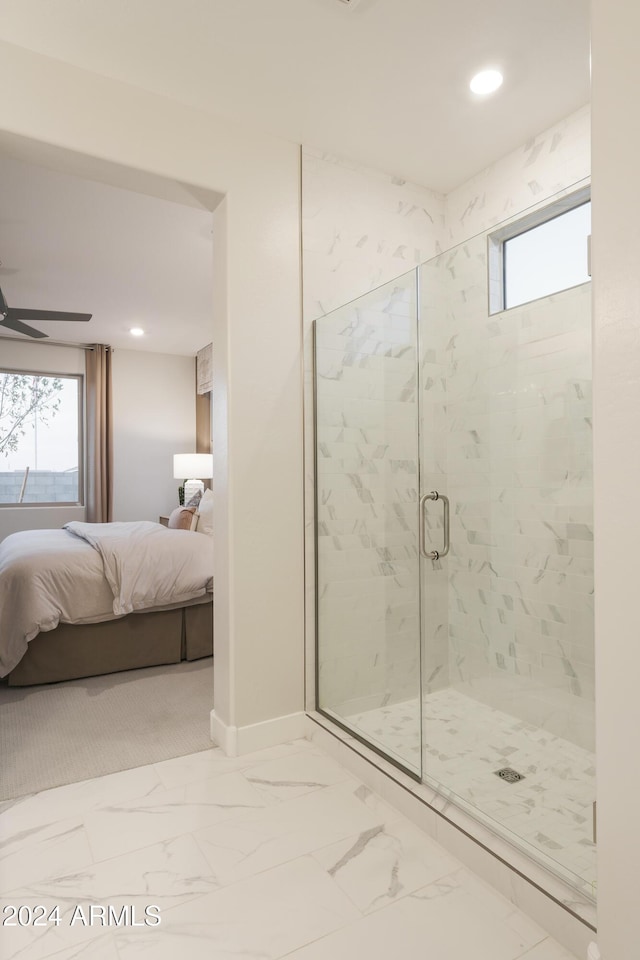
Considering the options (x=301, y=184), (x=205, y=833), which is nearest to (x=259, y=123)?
(x=301, y=184)

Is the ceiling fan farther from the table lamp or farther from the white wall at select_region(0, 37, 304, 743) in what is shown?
the table lamp

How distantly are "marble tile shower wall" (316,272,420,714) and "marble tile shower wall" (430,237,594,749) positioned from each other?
6.9 inches

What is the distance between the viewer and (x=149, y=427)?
269 inches

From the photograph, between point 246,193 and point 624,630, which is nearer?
point 624,630

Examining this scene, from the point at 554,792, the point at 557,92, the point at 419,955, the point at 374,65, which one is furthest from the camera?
the point at 557,92

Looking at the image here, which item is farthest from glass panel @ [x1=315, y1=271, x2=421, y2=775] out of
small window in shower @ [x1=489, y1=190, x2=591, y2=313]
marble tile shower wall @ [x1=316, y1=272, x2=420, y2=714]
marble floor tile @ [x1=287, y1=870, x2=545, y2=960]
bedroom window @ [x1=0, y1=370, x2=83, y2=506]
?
bedroom window @ [x1=0, y1=370, x2=83, y2=506]

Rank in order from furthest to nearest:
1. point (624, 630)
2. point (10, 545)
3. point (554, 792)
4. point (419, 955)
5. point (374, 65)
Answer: point (10, 545) < point (374, 65) < point (554, 792) < point (419, 955) < point (624, 630)

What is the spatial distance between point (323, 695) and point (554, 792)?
3.51 feet

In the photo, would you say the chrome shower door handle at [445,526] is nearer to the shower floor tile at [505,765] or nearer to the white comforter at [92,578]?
the shower floor tile at [505,765]

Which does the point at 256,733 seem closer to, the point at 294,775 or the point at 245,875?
the point at 294,775

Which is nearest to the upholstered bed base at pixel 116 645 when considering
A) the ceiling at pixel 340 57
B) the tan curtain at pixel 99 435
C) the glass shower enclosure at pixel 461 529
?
the glass shower enclosure at pixel 461 529

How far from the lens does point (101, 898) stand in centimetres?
160

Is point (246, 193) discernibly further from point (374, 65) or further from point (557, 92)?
point (557, 92)

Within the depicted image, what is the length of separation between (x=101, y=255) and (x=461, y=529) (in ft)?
11.0
